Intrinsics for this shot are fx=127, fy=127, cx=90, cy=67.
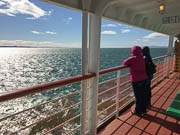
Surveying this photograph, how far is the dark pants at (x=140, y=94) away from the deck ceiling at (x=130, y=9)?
40.8 inches

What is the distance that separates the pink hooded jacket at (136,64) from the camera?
172cm

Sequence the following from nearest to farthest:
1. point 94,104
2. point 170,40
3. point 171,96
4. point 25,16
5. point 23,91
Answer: point 23,91 < point 94,104 < point 171,96 < point 170,40 < point 25,16

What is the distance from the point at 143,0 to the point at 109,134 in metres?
1.91

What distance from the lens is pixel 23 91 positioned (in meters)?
0.90

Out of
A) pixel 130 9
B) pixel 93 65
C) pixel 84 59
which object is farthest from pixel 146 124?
pixel 130 9

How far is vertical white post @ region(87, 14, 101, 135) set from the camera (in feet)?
4.75

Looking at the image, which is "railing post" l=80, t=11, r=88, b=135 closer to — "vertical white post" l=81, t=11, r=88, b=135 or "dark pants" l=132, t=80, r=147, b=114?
"vertical white post" l=81, t=11, r=88, b=135

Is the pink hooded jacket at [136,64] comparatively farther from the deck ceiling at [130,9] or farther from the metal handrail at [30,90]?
the metal handrail at [30,90]

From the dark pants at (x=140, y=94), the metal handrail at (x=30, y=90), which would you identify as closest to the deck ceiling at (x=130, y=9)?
the metal handrail at (x=30, y=90)

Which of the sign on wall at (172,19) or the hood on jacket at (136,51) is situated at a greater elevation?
the sign on wall at (172,19)

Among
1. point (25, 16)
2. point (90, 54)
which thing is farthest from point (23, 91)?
point (25, 16)

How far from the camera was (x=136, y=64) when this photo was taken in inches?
68.1

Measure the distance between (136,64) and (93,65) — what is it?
2.05 feet

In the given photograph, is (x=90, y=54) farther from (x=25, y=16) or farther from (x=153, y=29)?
(x=25, y=16)
